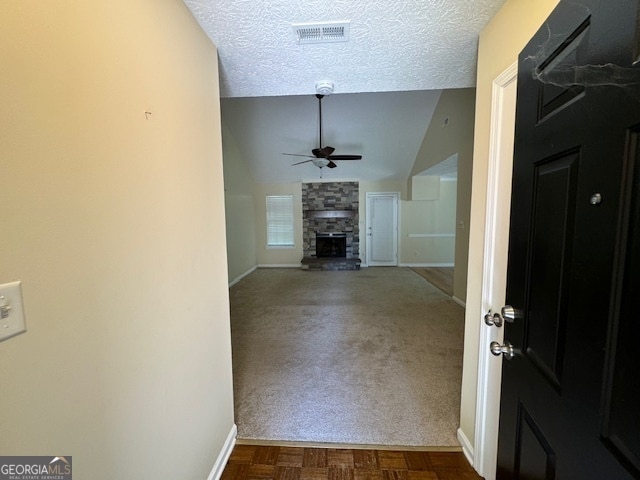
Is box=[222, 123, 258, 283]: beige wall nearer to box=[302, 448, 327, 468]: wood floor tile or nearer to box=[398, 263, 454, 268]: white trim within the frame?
box=[302, 448, 327, 468]: wood floor tile

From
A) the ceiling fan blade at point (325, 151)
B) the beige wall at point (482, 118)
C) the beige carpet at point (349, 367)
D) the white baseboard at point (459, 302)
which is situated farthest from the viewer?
the ceiling fan blade at point (325, 151)

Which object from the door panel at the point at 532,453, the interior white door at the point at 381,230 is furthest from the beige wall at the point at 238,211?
the door panel at the point at 532,453

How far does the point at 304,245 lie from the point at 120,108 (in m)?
6.53

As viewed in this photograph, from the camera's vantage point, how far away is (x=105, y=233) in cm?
74

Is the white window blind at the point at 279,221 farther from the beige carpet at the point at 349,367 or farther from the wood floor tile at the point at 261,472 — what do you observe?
the wood floor tile at the point at 261,472

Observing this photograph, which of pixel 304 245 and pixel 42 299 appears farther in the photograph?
pixel 304 245

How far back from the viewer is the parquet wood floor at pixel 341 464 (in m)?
1.37

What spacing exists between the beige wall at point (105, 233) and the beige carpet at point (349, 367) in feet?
2.47

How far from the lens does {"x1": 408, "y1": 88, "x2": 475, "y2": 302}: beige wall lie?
3.77 meters

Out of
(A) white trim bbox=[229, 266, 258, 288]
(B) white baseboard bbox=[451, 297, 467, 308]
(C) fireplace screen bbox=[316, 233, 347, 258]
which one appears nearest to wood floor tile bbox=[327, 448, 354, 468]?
(B) white baseboard bbox=[451, 297, 467, 308]

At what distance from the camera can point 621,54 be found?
19.2 inches

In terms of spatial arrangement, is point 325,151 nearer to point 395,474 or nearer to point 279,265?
point 279,265

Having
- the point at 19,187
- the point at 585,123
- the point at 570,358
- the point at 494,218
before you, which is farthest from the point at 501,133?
the point at 19,187

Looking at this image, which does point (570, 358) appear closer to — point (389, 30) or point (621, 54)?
point (621, 54)
